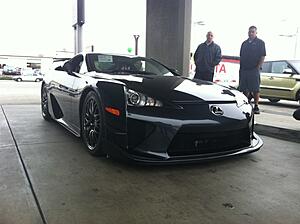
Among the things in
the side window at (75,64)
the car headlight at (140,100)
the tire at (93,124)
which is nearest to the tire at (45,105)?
the side window at (75,64)

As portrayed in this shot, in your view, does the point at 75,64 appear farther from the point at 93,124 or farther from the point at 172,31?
the point at 172,31

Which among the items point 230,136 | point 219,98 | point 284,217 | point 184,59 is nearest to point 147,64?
point 219,98

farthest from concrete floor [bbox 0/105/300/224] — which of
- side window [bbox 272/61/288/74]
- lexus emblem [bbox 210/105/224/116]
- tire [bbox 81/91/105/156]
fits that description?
side window [bbox 272/61/288/74]

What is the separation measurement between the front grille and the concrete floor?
0.58ft

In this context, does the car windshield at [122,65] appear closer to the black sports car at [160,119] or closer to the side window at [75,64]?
the side window at [75,64]

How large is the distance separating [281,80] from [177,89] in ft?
20.6

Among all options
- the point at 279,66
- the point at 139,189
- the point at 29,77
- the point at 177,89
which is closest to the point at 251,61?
the point at 177,89

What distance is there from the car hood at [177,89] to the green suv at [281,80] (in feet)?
18.5

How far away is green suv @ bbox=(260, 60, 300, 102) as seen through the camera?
827 cm

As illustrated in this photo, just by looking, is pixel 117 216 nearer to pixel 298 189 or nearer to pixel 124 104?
pixel 124 104

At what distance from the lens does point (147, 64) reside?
4.17 meters

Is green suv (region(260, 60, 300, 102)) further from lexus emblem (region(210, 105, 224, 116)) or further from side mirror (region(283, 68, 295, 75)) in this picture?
lexus emblem (region(210, 105, 224, 116))

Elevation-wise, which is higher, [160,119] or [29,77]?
[160,119]

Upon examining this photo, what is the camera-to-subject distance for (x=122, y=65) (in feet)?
12.7
